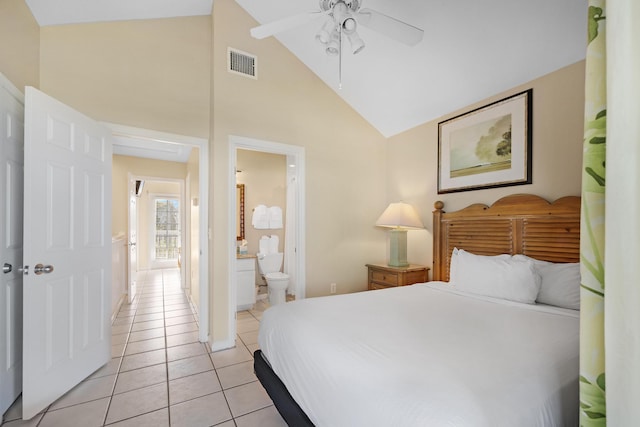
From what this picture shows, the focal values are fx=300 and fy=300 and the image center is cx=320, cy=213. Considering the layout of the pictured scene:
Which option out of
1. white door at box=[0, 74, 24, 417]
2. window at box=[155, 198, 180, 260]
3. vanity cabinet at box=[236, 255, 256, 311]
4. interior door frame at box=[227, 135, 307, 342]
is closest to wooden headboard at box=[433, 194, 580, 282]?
interior door frame at box=[227, 135, 307, 342]

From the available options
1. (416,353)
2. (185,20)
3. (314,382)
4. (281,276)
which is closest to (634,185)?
(416,353)

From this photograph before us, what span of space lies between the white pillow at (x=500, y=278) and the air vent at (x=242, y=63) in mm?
2756

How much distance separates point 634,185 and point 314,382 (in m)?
1.24

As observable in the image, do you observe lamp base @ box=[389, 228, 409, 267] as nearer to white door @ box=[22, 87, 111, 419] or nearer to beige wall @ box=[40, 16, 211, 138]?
beige wall @ box=[40, 16, 211, 138]

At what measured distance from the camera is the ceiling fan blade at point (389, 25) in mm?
1779

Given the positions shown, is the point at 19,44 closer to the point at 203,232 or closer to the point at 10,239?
the point at 10,239

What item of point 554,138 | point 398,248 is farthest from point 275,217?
point 554,138

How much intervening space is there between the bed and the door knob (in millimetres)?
1409

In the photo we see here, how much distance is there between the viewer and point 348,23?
182 centimetres

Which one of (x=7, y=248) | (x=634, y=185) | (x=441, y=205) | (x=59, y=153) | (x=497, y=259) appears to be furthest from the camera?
(x=441, y=205)

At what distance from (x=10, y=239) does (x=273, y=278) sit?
8.58ft

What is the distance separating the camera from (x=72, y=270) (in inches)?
83.8

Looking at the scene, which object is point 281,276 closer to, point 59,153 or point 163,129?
point 163,129

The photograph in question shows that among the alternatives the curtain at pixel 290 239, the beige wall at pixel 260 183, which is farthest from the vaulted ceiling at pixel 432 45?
the beige wall at pixel 260 183
